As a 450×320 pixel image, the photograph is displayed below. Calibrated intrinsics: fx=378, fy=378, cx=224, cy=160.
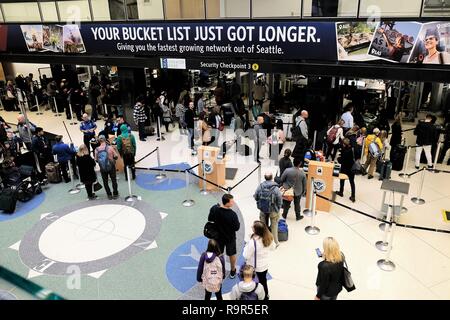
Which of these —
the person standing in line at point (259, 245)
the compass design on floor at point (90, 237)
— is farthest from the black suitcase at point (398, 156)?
the person standing in line at point (259, 245)

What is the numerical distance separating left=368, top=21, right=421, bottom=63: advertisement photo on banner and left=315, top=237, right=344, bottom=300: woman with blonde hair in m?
7.88

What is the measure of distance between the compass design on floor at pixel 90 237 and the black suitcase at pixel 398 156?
23.7 ft

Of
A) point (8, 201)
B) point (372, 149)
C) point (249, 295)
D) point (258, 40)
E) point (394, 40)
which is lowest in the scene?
point (8, 201)

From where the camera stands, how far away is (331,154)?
12602mm

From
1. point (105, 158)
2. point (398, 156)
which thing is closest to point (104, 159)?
point (105, 158)

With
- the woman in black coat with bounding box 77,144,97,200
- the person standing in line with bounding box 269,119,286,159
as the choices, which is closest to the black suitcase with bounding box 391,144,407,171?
the person standing in line with bounding box 269,119,286,159

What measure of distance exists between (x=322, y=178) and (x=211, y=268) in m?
4.66

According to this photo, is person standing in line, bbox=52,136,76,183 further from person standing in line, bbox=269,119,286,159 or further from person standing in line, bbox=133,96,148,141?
person standing in line, bbox=269,119,286,159

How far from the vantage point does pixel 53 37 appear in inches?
634

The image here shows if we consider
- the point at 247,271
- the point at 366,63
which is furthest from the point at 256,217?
the point at 366,63

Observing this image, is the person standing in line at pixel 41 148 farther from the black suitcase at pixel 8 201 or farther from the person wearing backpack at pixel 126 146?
the person wearing backpack at pixel 126 146

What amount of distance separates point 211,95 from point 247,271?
54.9 ft

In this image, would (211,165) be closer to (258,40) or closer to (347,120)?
(258,40)
